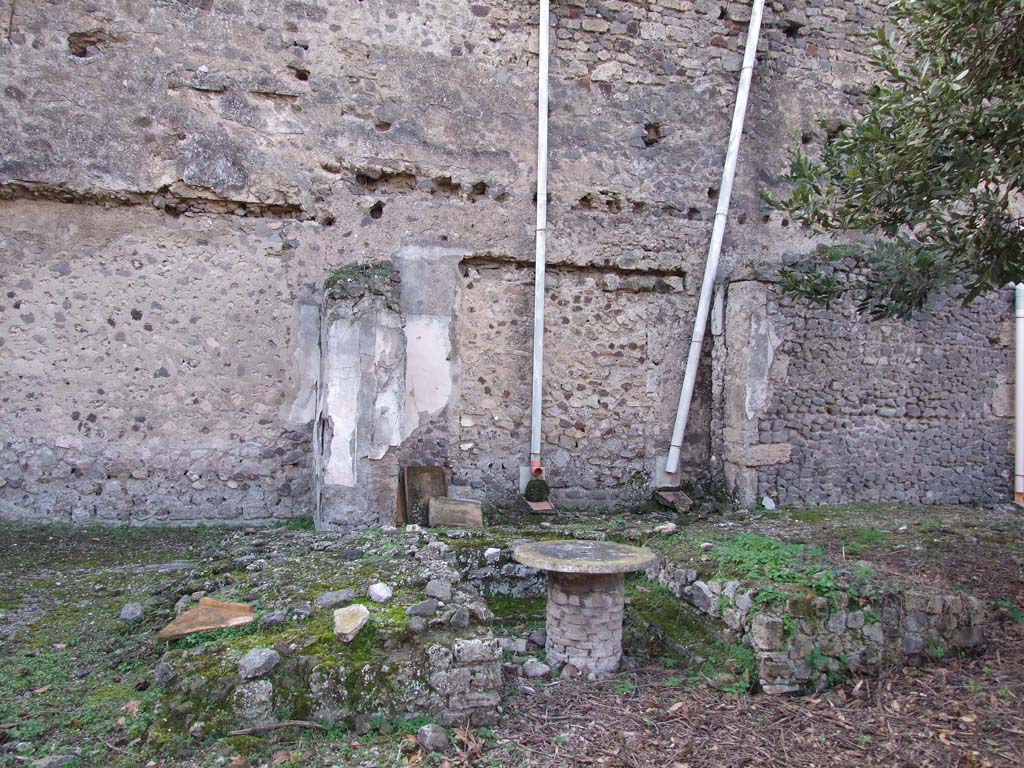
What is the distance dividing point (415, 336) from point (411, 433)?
0.91m

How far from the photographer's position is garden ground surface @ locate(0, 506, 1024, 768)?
9.83ft

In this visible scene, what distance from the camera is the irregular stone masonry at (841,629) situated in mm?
3734

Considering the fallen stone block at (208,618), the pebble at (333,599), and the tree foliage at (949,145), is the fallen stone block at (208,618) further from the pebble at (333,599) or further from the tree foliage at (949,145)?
the tree foliage at (949,145)

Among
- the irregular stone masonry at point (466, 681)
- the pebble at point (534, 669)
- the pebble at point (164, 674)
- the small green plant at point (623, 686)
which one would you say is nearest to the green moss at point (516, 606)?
the pebble at point (534, 669)

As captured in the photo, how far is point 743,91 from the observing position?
7555 mm

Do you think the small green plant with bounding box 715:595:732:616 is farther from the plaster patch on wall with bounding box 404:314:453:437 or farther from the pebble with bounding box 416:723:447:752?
the plaster patch on wall with bounding box 404:314:453:437

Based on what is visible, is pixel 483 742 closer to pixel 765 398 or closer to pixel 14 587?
pixel 14 587

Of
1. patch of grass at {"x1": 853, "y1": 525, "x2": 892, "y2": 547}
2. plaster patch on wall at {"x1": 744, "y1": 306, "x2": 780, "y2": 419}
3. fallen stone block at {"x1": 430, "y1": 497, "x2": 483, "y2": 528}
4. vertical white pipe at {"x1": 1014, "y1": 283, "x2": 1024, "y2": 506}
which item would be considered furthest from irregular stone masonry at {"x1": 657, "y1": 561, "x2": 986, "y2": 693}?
vertical white pipe at {"x1": 1014, "y1": 283, "x2": 1024, "y2": 506}

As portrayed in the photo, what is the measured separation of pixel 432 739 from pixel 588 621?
109 cm

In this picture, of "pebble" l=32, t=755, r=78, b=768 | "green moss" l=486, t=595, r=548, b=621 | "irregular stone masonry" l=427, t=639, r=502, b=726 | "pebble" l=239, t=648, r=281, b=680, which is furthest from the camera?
"green moss" l=486, t=595, r=548, b=621

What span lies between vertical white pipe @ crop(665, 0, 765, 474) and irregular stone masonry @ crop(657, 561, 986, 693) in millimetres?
3396

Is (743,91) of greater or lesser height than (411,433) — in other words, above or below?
above

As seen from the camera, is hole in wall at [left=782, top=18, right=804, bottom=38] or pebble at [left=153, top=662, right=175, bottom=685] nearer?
pebble at [left=153, top=662, right=175, bottom=685]

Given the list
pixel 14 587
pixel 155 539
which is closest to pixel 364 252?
pixel 155 539
